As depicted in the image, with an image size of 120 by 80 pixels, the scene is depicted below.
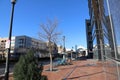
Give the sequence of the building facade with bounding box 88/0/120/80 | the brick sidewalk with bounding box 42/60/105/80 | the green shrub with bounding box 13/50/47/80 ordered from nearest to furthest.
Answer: the building facade with bounding box 88/0/120/80, the green shrub with bounding box 13/50/47/80, the brick sidewalk with bounding box 42/60/105/80

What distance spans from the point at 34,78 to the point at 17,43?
9081 centimetres

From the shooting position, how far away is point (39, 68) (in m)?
6.78

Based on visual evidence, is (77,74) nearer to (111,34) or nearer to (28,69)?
(28,69)

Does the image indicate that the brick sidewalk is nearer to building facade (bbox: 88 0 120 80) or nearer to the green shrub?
building facade (bbox: 88 0 120 80)

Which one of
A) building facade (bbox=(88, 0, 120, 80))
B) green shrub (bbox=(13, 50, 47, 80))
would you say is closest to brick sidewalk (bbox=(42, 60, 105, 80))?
building facade (bbox=(88, 0, 120, 80))

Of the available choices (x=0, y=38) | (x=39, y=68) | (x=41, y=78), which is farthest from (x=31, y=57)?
(x=0, y=38)

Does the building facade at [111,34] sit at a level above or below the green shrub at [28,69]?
above

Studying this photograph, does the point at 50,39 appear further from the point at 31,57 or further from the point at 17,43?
the point at 17,43

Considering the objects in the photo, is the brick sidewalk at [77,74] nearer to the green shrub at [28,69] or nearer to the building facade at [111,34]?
the building facade at [111,34]

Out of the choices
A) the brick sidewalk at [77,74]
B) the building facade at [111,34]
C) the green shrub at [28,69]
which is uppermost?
the building facade at [111,34]

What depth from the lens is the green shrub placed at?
6.36m

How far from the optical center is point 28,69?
645 centimetres

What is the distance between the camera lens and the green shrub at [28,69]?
636cm

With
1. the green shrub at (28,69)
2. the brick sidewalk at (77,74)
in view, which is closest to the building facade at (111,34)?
the green shrub at (28,69)
